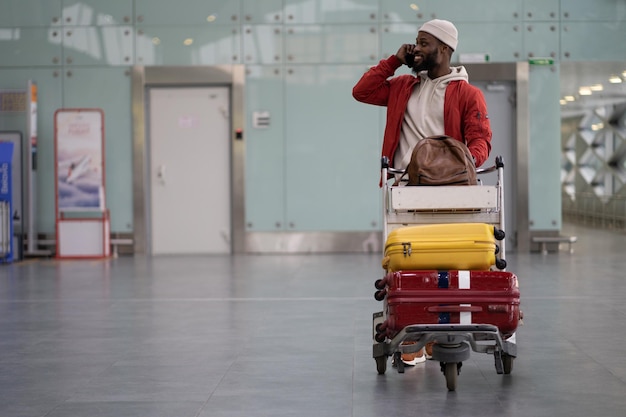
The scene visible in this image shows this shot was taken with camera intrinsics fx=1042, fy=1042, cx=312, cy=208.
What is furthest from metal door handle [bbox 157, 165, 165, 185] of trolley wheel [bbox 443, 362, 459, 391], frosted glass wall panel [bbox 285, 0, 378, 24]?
trolley wheel [bbox 443, 362, 459, 391]

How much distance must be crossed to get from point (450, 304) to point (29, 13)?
1151 centimetres

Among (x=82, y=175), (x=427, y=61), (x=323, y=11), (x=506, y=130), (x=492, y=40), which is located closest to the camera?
(x=427, y=61)

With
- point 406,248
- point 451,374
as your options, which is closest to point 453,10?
point 406,248

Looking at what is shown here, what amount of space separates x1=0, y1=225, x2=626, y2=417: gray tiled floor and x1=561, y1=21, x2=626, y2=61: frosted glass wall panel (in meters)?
4.44

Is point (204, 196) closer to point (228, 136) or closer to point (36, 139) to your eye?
point (228, 136)

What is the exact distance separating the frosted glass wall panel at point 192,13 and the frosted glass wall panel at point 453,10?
216 centimetres

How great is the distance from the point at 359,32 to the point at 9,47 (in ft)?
16.3

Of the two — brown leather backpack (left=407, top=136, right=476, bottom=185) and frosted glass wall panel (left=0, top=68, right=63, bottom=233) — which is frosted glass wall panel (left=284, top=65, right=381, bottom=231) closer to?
frosted glass wall panel (left=0, top=68, right=63, bottom=233)

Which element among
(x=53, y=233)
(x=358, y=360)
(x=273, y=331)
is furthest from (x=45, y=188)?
(x=358, y=360)

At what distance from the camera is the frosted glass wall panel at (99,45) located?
14766mm

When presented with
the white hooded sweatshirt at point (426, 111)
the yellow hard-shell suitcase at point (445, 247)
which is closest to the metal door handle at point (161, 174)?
the white hooded sweatshirt at point (426, 111)

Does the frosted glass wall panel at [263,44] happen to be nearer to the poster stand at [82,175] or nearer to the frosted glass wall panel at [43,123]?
the poster stand at [82,175]

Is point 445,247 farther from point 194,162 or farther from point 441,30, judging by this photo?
point 194,162

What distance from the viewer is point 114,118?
14.8 meters
